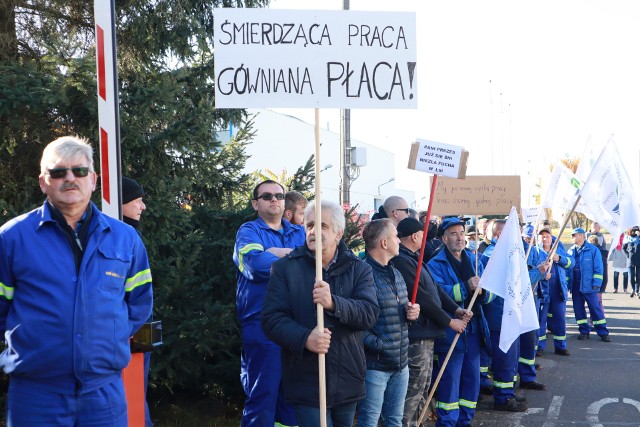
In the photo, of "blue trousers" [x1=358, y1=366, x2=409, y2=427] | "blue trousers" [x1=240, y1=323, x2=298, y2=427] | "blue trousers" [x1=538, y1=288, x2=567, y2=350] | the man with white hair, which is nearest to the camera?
the man with white hair

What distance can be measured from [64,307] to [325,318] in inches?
63.7

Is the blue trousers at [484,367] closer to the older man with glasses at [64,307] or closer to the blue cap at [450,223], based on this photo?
the blue cap at [450,223]

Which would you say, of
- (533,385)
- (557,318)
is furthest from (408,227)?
(557,318)

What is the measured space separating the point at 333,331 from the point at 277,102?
1.41m

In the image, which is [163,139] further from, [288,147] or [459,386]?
[288,147]

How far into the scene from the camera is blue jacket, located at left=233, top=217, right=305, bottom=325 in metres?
5.73

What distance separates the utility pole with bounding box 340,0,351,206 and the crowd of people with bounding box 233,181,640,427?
337 inches

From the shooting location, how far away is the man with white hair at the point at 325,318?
4570 mm

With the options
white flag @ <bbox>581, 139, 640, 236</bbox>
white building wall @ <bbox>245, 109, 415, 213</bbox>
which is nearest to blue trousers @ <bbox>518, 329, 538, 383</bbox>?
white flag @ <bbox>581, 139, 640, 236</bbox>

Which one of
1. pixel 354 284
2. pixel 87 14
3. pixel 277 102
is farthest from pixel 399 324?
pixel 87 14

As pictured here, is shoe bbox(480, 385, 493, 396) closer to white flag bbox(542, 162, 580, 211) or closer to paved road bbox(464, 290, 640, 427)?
paved road bbox(464, 290, 640, 427)

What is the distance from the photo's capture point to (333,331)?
468 centimetres

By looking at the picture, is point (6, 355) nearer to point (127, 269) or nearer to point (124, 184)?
point (127, 269)

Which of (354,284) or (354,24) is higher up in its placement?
(354,24)
